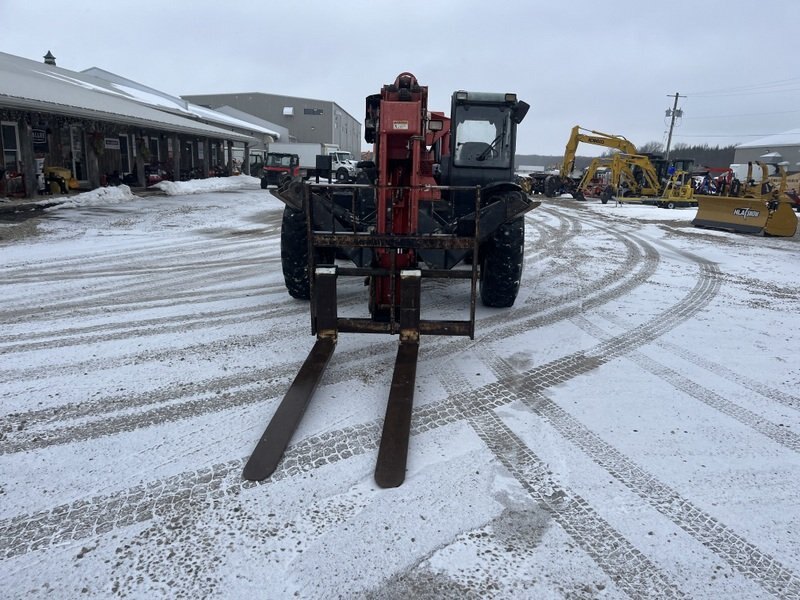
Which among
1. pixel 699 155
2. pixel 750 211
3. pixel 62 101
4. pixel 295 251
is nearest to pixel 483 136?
pixel 295 251

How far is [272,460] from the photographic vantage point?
3117 millimetres

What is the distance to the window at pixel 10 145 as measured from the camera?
16516mm

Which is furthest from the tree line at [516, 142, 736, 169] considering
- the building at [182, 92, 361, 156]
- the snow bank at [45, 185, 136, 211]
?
the snow bank at [45, 185, 136, 211]

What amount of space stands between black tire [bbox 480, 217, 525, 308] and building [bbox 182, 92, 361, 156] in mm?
59760

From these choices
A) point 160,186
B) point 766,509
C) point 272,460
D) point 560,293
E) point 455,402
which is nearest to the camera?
point 766,509

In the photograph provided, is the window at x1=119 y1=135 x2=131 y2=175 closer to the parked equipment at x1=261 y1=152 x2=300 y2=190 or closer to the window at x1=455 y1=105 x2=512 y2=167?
the parked equipment at x1=261 y1=152 x2=300 y2=190

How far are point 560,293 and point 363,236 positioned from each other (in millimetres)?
3865

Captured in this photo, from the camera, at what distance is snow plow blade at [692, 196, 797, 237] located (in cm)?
1455

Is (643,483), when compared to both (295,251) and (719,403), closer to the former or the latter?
(719,403)

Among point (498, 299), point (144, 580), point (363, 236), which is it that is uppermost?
point (363, 236)

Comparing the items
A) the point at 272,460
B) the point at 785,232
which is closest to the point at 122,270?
the point at 272,460

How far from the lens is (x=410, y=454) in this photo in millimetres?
3301

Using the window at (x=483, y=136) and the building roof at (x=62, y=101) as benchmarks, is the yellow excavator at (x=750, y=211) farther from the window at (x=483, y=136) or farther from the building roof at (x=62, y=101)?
the building roof at (x=62, y=101)

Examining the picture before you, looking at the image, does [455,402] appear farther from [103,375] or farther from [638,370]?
[103,375]
